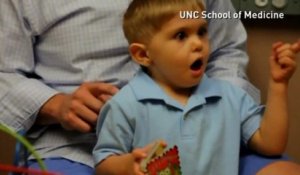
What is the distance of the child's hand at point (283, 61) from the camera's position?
Result: 96 cm

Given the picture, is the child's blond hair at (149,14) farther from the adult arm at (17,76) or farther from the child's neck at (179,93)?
the adult arm at (17,76)

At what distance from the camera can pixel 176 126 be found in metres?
0.99

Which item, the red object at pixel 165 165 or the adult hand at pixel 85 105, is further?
the adult hand at pixel 85 105

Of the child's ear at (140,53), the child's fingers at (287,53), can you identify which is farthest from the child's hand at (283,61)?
the child's ear at (140,53)

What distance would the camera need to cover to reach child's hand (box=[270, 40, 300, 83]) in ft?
3.15

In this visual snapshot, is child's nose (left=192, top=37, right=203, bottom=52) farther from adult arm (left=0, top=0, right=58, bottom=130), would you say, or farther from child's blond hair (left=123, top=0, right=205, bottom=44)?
adult arm (left=0, top=0, right=58, bottom=130)

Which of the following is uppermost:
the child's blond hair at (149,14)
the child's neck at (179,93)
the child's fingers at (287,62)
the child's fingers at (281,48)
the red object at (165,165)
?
the child's blond hair at (149,14)

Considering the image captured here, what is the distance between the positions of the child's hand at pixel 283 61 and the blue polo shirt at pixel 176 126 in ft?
0.38

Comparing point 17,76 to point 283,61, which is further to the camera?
point 17,76

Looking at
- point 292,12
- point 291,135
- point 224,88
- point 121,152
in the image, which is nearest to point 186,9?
point 224,88

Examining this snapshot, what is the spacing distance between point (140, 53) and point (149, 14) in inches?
3.1

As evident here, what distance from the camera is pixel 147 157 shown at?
79 centimetres

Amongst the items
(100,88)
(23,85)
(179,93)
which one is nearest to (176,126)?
(179,93)

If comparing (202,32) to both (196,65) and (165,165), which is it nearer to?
(196,65)
